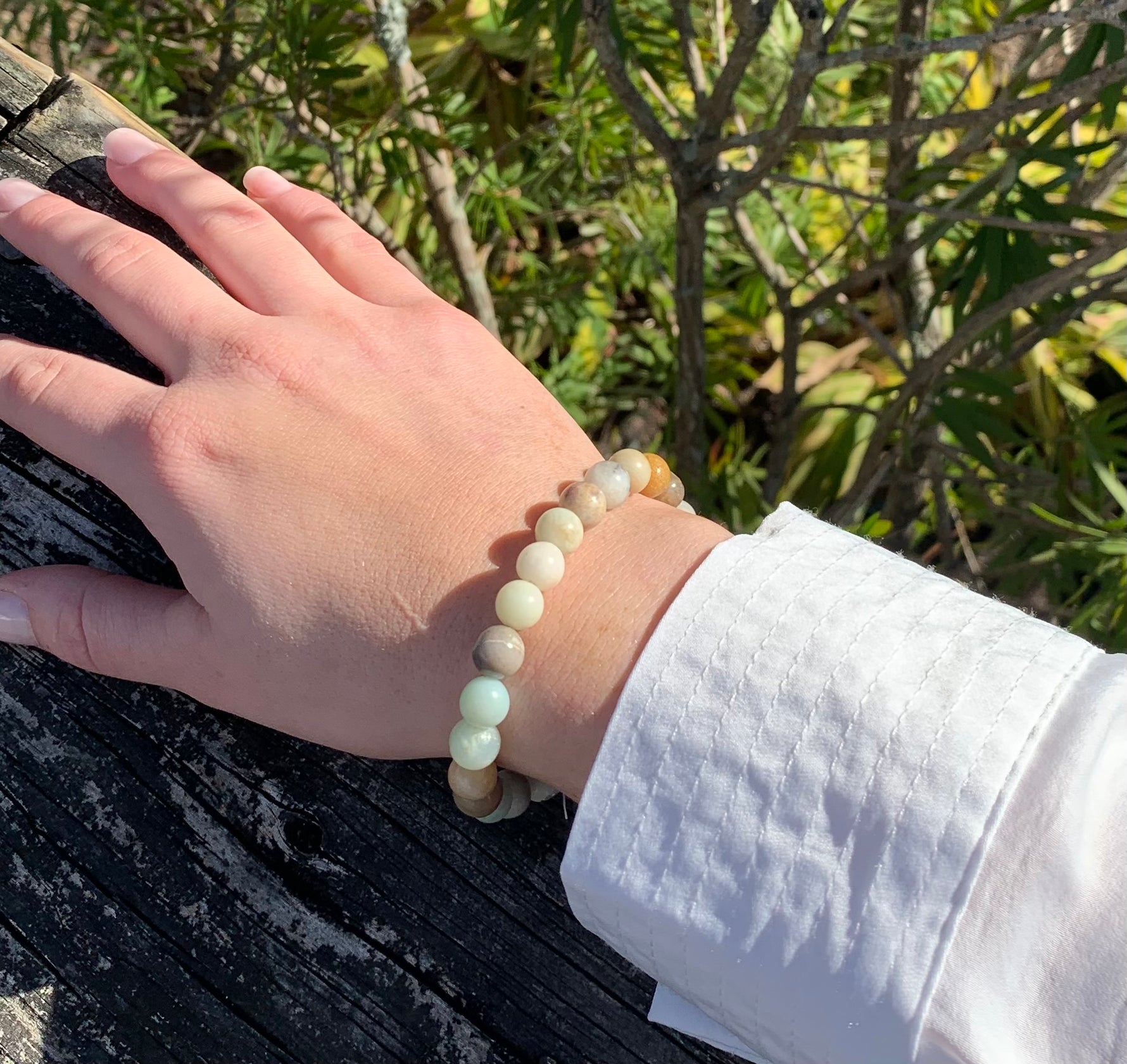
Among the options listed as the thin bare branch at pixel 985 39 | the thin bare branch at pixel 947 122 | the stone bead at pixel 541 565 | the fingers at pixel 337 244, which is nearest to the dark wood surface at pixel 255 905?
the stone bead at pixel 541 565

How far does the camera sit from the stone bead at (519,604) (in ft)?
2.77

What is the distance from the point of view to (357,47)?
2439mm

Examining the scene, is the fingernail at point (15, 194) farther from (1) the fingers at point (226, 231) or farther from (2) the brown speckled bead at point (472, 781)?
(2) the brown speckled bead at point (472, 781)

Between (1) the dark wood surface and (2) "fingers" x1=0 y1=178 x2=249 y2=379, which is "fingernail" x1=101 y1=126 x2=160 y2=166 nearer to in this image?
(2) "fingers" x1=0 y1=178 x2=249 y2=379

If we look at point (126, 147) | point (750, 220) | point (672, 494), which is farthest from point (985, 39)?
point (750, 220)

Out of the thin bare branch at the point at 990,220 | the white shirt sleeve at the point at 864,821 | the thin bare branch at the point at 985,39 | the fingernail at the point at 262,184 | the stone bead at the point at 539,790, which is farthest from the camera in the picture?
the thin bare branch at the point at 990,220

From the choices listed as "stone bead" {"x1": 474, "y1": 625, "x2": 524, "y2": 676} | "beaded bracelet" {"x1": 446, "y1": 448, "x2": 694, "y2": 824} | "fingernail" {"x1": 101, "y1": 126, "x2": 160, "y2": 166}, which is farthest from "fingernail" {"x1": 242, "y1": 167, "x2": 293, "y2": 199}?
"stone bead" {"x1": 474, "y1": 625, "x2": 524, "y2": 676}

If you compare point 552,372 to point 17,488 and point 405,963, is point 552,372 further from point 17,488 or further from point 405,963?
point 405,963

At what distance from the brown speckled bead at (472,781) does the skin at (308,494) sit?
0.08 feet

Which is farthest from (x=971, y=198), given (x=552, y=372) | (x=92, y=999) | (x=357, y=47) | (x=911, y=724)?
(x=92, y=999)

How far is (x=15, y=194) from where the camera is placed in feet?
3.59

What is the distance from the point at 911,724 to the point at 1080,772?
0.11 m

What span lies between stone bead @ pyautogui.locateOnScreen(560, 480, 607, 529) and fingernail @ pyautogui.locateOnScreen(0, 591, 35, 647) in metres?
0.54

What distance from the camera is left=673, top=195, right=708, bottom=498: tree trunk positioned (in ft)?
5.95
